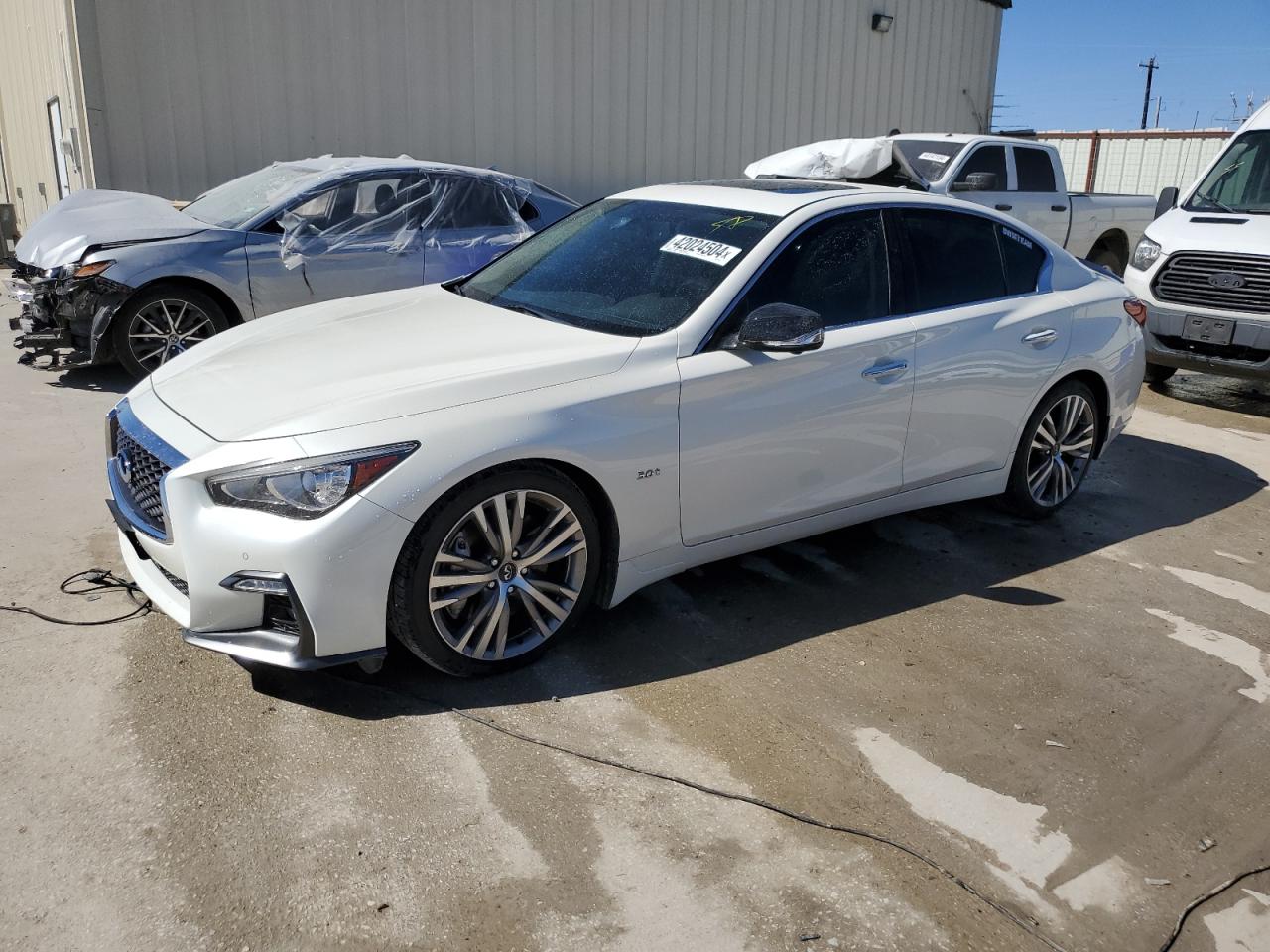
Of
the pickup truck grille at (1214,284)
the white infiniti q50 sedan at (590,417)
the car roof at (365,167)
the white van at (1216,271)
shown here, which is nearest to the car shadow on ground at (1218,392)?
the white van at (1216,271)

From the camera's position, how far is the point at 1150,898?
2.74 meters

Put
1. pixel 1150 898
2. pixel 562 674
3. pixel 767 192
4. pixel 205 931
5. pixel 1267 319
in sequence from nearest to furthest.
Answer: pixel 205 931 → pixel 1150 898 → pixel 562 674 → pixel 767 192 → pixel 1267 319

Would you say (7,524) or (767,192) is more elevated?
(767,192)

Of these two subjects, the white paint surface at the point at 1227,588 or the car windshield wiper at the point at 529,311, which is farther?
the white paint surface at the point at 1227,588

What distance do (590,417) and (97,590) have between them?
2.15 meters

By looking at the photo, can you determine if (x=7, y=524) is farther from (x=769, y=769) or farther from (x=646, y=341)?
(x=769, y=769)

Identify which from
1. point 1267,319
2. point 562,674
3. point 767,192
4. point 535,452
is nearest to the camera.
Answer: point 535,452

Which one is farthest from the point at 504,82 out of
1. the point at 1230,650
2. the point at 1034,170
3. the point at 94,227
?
the point at 1230,650

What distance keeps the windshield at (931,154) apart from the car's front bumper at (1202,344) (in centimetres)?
247

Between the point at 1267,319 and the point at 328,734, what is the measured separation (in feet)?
23.9

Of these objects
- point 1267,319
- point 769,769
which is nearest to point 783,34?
point 1267,319

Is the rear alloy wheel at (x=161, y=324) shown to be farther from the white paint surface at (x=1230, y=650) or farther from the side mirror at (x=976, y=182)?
the side mirror at (x=976, y=182)

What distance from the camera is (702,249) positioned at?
13.8 feet

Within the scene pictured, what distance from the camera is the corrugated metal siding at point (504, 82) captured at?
1104cm
